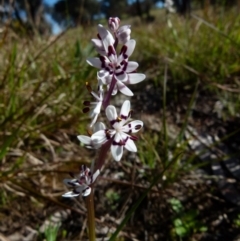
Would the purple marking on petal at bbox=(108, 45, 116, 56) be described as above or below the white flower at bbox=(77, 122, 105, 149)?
above

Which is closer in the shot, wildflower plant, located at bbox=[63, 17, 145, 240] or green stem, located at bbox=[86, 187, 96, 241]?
wildflower plant, located at bbox=[63, 17, 145, 240]

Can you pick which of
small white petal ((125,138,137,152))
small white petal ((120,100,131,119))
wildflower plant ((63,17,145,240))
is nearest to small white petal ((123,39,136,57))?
wildflower plant ((63,17,145,240))

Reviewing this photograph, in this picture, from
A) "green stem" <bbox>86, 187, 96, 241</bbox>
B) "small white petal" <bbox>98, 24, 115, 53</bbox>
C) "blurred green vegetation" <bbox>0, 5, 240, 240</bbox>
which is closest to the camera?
"small white petal" <bbox>98, 24, 115, 53</bbox>

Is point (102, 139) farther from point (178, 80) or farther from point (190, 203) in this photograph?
point (178, 80)

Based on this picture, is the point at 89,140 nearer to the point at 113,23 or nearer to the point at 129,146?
the point at 129,146

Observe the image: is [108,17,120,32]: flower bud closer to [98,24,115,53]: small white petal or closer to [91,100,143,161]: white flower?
[98,24,115,53]: small white petal

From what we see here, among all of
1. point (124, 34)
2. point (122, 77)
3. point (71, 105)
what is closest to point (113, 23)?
point (124, 34)

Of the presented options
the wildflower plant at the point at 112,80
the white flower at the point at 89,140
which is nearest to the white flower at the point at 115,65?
the wildflower plant at the point at 112,80

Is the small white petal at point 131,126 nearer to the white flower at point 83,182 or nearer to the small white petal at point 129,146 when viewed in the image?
the small white petal at point 129,146
